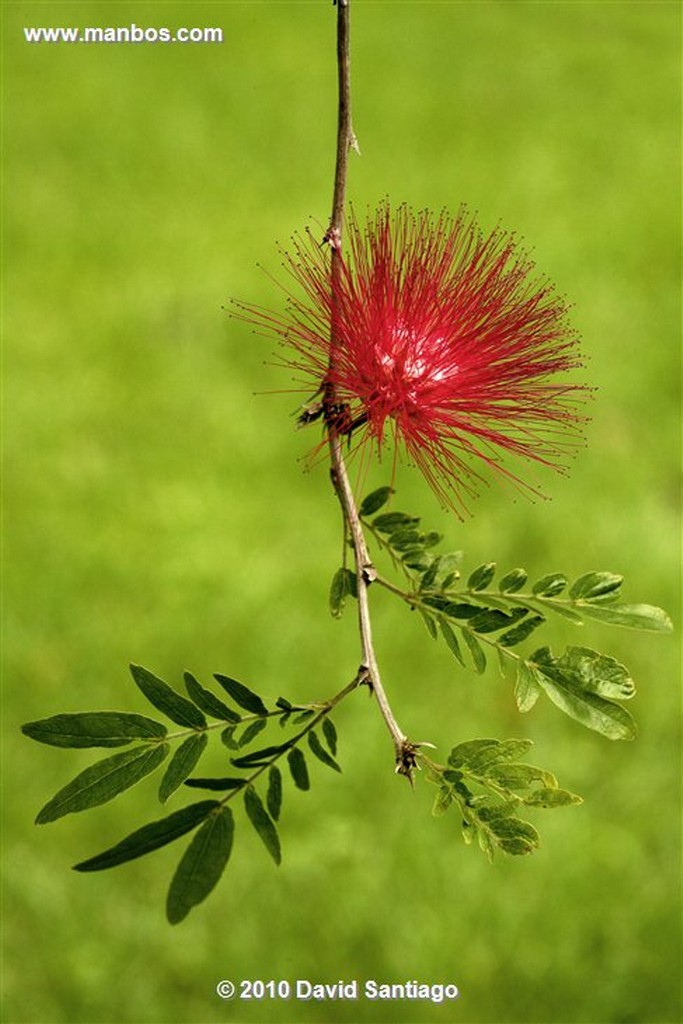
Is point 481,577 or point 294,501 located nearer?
point 481,577

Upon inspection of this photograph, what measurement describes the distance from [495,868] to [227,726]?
1.81 meters

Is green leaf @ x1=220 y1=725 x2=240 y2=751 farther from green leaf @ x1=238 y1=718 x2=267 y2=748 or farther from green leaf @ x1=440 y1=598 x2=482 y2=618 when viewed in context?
green leaf @ x1=440 y1=598 x2=482 y2=618

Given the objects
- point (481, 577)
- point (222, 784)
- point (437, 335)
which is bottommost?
point (222, 784)

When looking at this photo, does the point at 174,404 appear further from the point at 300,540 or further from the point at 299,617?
the point at 299,617

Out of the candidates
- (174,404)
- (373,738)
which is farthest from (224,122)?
(373,738)

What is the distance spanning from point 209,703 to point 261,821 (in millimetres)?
70

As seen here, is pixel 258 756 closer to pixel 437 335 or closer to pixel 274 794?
pixel 274 794

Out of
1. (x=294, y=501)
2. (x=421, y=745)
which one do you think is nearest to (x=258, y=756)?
(x=421, y=745)

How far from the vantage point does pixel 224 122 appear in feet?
12.6

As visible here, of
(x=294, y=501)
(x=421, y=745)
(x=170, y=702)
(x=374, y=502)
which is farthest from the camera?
(x=294, y=501)

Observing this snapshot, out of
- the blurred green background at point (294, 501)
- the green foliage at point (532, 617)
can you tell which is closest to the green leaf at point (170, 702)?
the green foliage at point (532, 617)

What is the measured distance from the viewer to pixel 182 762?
0.67m

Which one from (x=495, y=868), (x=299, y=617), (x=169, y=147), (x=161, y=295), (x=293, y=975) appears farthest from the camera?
(x=169, y=147)

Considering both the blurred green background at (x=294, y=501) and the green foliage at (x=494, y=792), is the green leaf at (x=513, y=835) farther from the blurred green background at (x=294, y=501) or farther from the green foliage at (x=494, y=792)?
the blurred green background at (x=294, y=501)
